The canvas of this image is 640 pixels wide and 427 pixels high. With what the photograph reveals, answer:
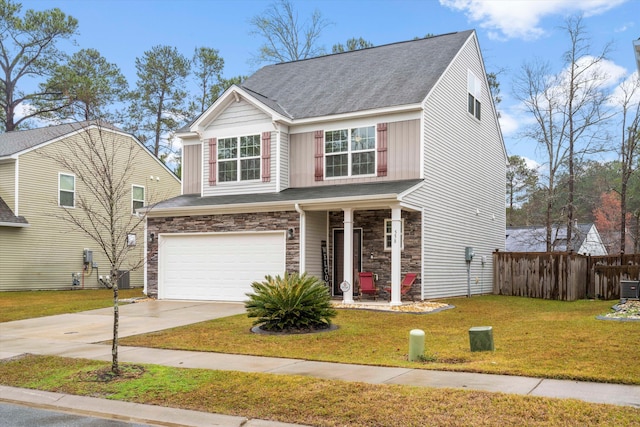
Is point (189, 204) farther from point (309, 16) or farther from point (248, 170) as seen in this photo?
point (309, 16)

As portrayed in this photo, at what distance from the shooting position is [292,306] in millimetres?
11859

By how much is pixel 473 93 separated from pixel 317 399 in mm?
17934

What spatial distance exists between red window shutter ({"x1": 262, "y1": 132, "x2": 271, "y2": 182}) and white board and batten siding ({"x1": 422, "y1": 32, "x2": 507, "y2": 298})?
4996 millimetres

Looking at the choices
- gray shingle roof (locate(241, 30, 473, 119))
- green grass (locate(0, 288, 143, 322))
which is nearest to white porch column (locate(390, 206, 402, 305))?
gray shingle roof (locate(241, 30, 473, 119))

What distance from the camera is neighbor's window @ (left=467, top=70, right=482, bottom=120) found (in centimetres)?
2181

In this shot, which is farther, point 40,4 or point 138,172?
point 40,4

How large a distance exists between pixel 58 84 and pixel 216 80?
9.98m

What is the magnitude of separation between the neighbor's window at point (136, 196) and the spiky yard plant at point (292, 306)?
60.2 ft

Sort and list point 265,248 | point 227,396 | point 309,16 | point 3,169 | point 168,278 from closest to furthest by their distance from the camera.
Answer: point 227,396 < point 265,248 < point 168,278 < point 3,169 < point 309,16

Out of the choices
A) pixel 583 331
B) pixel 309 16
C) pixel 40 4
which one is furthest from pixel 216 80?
pixel 583 331

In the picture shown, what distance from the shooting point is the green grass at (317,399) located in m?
5.72

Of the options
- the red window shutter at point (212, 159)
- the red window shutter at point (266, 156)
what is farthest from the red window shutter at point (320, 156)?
the red window shutter at point (212, 159)

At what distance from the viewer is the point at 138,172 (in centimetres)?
2903

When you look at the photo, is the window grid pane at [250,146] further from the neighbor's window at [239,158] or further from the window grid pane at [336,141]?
the window grid pane at [336,141]
